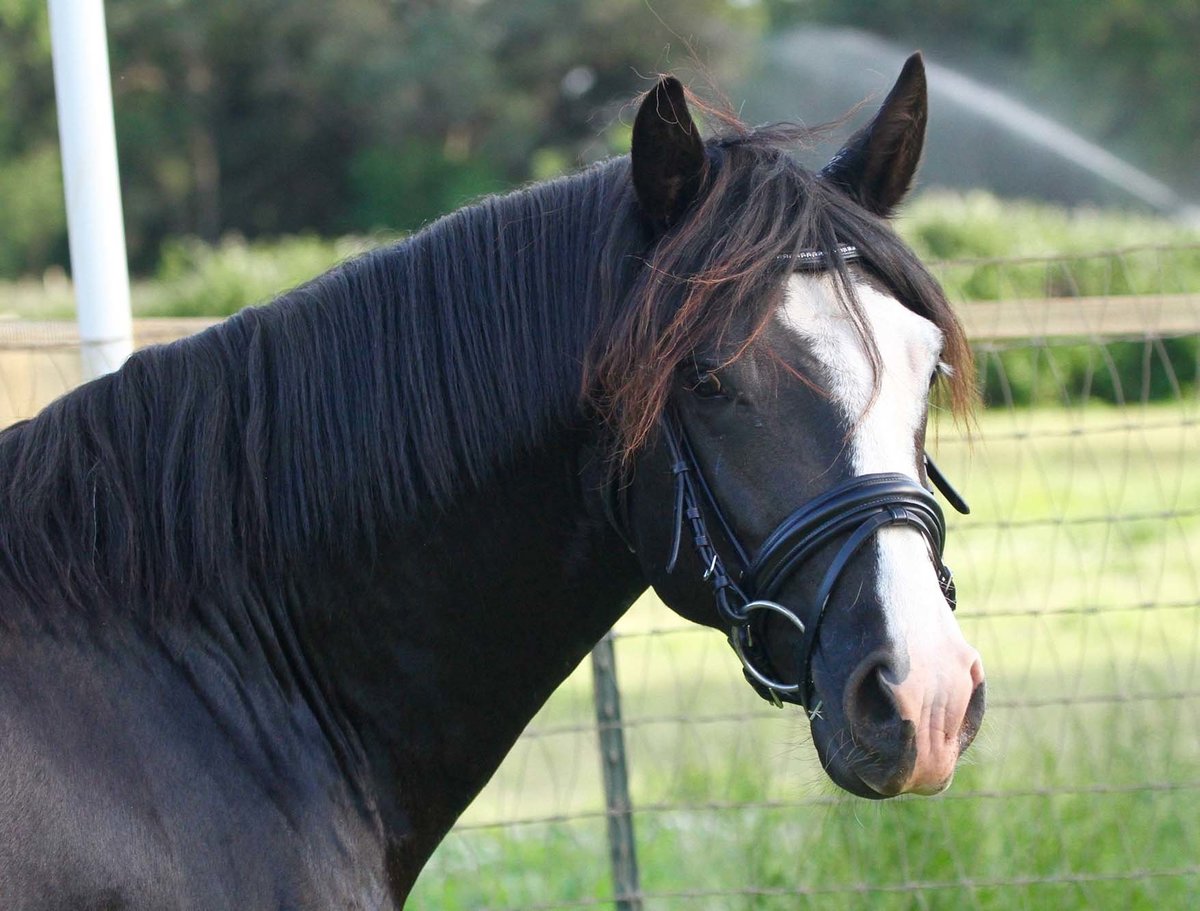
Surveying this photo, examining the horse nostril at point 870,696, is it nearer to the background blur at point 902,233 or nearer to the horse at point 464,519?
the horse at point 464,519

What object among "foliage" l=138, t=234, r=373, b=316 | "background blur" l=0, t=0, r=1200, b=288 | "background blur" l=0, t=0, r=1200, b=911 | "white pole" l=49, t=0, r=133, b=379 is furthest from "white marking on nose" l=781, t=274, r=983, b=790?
"background blur" l=0, t=0, r=1200, b=288

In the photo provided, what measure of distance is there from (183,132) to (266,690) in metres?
47.0

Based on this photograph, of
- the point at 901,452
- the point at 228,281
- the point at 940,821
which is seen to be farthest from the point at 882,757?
the point at 228,281

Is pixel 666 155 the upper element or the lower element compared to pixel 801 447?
upper

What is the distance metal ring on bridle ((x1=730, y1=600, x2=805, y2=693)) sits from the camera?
1965 mm

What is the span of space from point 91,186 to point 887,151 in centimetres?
230

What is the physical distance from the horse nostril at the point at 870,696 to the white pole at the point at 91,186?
243cm

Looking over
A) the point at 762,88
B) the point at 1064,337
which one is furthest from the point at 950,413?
the point at 762,88

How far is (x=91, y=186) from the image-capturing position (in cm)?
343

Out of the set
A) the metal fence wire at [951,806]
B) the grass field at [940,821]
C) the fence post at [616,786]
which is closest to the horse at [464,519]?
the metal fence wire at [951,806]

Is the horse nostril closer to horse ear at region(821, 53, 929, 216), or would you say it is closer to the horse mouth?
the horse mouth

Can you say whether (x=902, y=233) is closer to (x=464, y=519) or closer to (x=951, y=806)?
(x=951, y=806)

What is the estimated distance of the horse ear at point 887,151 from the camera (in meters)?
2.27

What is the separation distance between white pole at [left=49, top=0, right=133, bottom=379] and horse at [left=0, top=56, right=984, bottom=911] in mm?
1377
